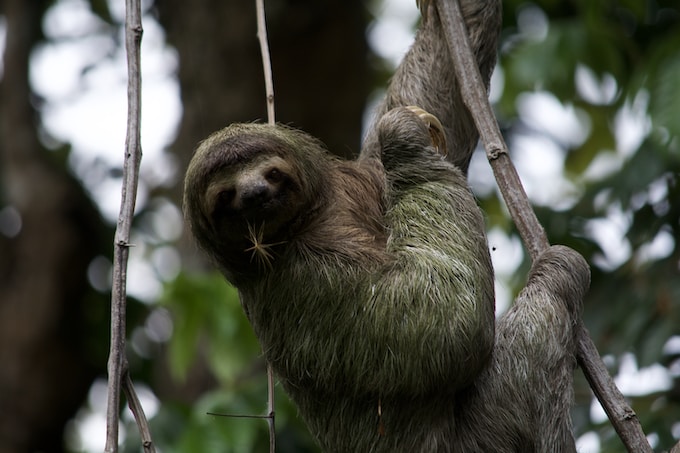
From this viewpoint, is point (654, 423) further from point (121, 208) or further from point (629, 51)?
point (121, 208)

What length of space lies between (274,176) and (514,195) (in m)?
1.82

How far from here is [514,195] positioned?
695 cm

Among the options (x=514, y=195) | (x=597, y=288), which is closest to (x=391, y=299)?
(x=514, y=195)

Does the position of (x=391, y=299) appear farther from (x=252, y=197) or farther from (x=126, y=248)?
(x=126, y=248)

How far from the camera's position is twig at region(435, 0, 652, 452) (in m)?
6.30

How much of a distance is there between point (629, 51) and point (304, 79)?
20.0 feet

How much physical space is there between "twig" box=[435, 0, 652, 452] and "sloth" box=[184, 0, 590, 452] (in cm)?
17

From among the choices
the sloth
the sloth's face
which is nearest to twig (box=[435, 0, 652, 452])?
the sloth

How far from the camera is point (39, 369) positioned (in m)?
18.7

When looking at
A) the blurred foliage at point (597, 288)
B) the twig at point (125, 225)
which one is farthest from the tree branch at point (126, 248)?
the blurred foliage at point (597, 288)

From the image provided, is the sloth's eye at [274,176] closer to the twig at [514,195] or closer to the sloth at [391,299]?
the sloth at [391,299]

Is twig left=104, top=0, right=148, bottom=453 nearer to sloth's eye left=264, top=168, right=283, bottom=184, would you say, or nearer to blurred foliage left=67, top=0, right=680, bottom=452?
sloth's eye left=264, top=168, right=283, bottom=184

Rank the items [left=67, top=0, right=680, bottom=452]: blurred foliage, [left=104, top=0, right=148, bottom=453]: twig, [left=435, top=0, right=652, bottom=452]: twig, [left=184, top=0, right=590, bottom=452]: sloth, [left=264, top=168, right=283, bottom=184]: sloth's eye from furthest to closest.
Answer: [left=67, top=0, right=680, bottom=452]: blurred foliage
[left=264, top=168, right=283, bottom=184]: sloth's eye
[left=184, top=0, right=590, bottom=452]: sloth
[left=435, top=0, right=652, bottom=452]: twig
[left=104, top=0, right=148, bottom=453]: twig

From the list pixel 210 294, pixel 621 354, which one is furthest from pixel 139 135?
pixel 621 354
